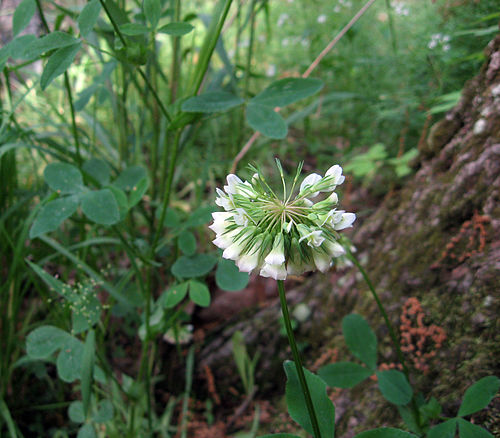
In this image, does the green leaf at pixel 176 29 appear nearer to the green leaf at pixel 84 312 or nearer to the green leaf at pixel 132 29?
the green leaf at pixel 132 29

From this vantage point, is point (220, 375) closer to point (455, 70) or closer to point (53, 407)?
point (53, 407)

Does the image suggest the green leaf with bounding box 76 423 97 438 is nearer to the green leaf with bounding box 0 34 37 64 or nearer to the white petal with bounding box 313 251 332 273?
the white petal with bounding box 313 251 332 273

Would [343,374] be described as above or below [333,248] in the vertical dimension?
below

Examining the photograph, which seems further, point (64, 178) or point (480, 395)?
point (64, 178)

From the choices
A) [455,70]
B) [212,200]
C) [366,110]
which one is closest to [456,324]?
[455,70]

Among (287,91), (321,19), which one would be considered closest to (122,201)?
(287,91)

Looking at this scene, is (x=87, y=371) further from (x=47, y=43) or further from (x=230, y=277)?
(x=47, y=43)

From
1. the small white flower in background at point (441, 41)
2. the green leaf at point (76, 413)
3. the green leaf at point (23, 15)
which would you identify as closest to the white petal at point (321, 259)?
the green leaf at point (76, 413)
